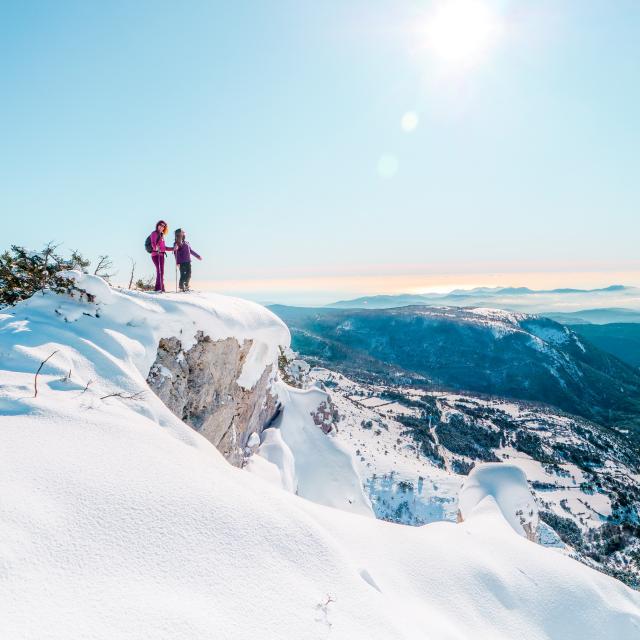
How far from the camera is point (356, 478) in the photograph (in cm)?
1966

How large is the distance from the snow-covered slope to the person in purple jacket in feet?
15.2

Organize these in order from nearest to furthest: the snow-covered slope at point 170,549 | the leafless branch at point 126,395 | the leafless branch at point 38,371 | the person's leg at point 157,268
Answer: the snow-covered slope at point 170,549 → the leafless branch at point 38,371 → the leafless branch at point 126,395 → the person's leg at point 157,268

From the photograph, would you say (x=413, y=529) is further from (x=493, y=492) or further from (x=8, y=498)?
(x=493, y=492)

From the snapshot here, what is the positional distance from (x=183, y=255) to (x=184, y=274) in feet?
2.24

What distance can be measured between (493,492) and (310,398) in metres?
10.2

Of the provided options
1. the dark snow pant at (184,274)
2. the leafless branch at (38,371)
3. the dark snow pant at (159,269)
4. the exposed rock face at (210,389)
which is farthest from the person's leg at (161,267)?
the leafless branch at (38,371)

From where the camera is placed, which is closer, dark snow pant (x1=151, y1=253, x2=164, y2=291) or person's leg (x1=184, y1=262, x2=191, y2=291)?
dark snow pant (x1=151, y1=253, x2=164, y2=291)

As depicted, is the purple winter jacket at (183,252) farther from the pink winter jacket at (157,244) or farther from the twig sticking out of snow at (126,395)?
the twig sticking out of snow at (126,395)

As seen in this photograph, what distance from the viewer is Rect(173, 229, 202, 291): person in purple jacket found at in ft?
41.5

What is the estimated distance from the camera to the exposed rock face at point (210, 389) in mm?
9875

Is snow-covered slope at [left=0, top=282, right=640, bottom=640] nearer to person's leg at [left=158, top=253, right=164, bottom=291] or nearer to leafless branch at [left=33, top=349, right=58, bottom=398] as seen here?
leafless branch at [left=33, top=349, right=58, bottom=398]

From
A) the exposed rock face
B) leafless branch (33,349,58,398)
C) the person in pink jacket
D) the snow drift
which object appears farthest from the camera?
the snow drift

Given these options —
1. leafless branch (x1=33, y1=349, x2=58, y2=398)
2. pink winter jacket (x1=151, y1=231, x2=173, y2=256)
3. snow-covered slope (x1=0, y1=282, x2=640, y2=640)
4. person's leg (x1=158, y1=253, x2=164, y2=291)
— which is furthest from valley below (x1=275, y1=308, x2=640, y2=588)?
leafless branch (x1=33, y1=349, x2=58, y2=398)

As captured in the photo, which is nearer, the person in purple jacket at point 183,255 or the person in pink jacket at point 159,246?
the person in pink jacket at point 159,246
